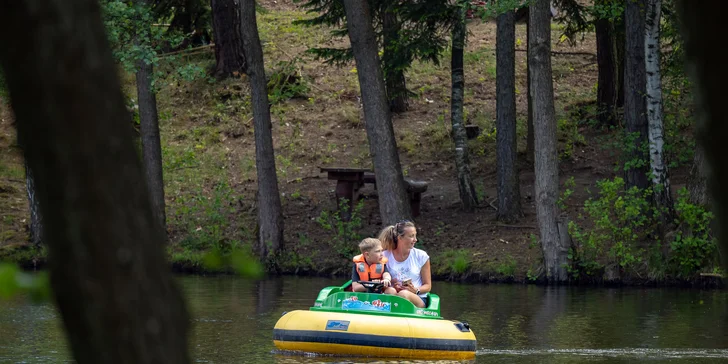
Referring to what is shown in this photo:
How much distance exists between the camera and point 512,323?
14172 millimetres

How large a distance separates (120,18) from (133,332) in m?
17.4

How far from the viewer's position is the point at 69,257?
2.21m

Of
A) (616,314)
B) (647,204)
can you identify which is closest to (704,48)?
(616,314)

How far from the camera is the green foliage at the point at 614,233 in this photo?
18.6 meters

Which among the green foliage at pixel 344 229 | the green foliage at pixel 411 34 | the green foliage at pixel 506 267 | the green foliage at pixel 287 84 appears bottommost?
the green foliage at pixel 506 267

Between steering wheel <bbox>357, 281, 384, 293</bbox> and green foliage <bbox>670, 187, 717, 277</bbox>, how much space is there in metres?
8.12

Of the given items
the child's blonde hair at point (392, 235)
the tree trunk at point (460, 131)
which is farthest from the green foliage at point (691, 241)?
the child's blonde hair at point (392, 235)

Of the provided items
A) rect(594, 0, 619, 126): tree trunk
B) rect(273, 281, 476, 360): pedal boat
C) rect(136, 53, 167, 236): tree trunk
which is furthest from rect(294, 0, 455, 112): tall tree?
rect(273, 281, 476, 360): pedal boat

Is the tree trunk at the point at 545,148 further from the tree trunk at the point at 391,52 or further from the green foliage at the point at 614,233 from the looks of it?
the tree trunk at the point at 391,52

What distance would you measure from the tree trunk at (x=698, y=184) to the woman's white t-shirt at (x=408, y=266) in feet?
26.4

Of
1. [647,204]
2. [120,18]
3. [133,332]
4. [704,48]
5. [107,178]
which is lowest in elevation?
[647,204]

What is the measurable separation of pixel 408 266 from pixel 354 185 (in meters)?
10.9

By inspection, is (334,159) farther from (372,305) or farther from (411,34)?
(372,305)

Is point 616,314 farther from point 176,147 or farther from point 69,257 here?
point 176,147
